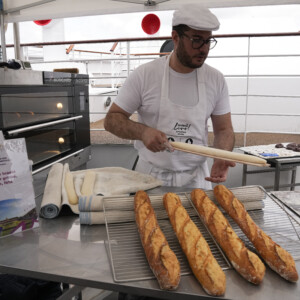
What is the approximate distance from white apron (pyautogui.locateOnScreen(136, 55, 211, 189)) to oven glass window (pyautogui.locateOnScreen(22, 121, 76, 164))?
4.20 ft

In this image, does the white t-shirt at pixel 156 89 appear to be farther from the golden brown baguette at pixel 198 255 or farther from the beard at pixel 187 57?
the golden brown baguette at pixel 198 255

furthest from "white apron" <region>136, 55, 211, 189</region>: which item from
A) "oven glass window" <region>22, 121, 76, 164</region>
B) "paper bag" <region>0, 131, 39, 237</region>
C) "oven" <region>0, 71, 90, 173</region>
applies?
"oven glass window" <region>22, 121, 76, 164</region>

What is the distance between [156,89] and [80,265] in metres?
1.02

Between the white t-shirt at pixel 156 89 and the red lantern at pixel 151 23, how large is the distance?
1698 mm

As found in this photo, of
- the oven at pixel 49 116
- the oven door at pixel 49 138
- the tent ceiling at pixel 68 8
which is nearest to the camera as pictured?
the oven at pixel 49 116

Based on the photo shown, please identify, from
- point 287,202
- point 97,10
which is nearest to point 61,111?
point 97,10

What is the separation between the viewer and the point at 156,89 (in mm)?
1572

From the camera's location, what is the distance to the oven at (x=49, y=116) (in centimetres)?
215

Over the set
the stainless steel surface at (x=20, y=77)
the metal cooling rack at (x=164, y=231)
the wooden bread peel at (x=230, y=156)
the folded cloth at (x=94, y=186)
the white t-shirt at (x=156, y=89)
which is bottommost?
the metal cooling rack at (x=164, y=231)

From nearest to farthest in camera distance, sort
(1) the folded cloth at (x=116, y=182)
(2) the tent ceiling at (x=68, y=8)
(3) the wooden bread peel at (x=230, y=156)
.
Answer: (3) the wooden bread peel at (x=230, y=156)
(1) the folded cloth at (x=116, y=182)
(2) the tent ceiling at (x=68, y=8)

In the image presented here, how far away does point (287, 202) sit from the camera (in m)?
1.17

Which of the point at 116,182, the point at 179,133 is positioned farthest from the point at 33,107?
the point at 116,182

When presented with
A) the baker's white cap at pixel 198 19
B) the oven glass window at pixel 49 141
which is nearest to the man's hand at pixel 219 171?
the baker's white cap at pixel 198 19

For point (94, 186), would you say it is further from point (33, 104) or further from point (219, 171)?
point (33, 104)
